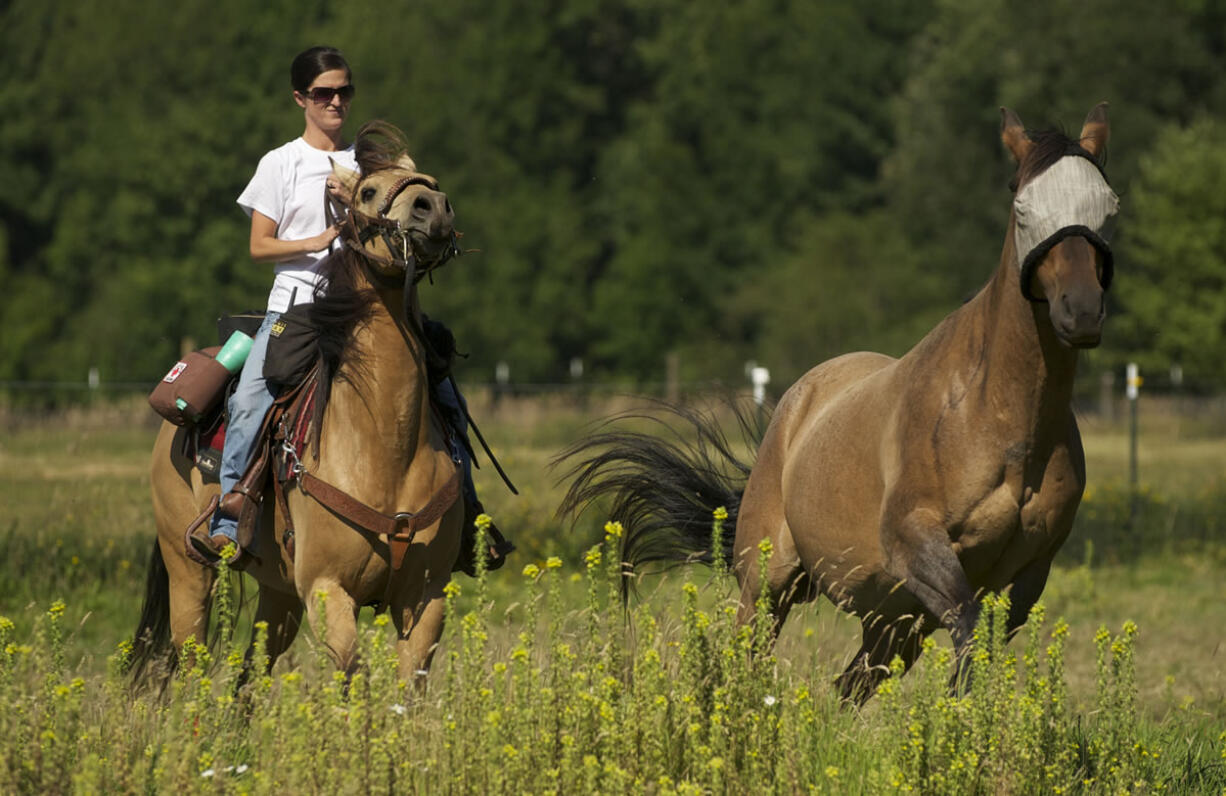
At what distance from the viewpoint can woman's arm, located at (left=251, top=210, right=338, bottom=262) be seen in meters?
6.73

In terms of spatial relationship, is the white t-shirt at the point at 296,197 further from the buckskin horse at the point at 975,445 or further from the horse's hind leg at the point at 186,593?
the buckskin horse at the point at 975,445

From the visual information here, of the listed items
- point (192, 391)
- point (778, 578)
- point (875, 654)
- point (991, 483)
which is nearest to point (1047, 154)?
point (991, 483)

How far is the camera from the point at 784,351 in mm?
48844

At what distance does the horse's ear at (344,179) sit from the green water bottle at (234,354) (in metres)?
1.10

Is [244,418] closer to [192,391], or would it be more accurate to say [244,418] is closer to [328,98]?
[192,391]

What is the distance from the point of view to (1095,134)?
662 cm

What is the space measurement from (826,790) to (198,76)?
4796cm

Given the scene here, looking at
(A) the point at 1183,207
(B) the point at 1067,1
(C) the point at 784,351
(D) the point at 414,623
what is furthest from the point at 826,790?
(B) the point at 1067,1

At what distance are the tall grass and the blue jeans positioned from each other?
1.23m

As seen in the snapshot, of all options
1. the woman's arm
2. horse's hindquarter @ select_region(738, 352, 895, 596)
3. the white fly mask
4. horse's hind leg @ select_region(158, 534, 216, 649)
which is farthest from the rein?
the white fly mask

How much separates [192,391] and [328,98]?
1.37 meters

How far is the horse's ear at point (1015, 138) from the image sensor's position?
6555 millimetres

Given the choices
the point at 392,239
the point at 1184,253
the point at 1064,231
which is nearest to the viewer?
the point at 1064,231

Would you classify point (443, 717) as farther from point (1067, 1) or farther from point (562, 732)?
point (1067, 1)
